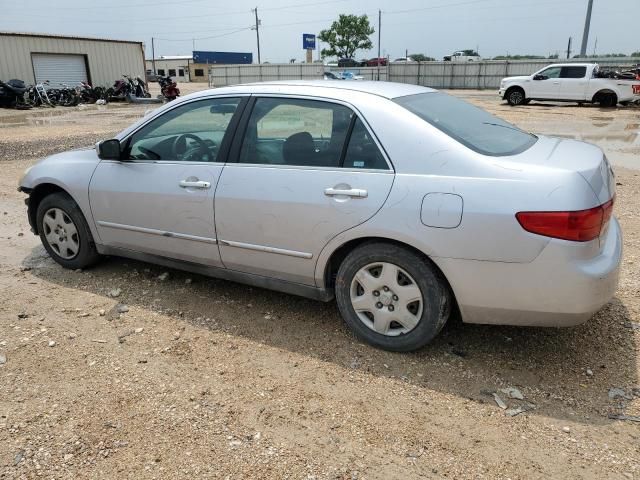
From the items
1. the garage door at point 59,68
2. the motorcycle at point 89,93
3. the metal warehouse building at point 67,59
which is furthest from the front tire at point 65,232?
the garage door at point 59,68

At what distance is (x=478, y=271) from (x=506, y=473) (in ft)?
3.35

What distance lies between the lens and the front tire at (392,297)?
3057 mm

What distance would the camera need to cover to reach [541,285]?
9.12 feet

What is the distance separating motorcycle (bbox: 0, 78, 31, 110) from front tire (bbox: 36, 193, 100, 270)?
79.0 ft

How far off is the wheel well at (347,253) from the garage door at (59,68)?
1211 inches

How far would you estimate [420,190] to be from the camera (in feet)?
9.71

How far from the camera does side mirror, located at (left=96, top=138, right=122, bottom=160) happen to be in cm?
406

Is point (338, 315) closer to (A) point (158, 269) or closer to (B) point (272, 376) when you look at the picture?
(B) point (272, 376)

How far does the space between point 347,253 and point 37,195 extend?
3.08 meters

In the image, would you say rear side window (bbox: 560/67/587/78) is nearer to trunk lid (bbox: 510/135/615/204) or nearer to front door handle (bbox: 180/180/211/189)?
trunk lid (bbox: 510/135/615/204)

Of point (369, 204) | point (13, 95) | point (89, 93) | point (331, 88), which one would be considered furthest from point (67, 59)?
point (369, 204)

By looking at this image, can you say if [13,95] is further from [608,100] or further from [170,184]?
[608,100]

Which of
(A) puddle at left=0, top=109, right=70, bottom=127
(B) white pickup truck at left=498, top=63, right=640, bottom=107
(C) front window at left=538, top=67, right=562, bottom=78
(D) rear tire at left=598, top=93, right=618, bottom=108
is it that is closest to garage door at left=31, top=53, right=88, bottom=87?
(A) puddle at left=0, top=109, right=70, bottom=127

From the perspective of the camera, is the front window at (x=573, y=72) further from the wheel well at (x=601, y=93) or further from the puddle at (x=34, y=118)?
the puddle at (x=34, y=118)
